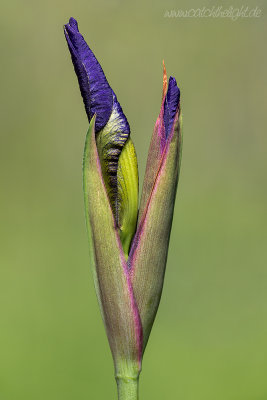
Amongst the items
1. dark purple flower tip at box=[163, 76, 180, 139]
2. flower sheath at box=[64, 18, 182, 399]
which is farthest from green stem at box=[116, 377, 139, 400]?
dark purple flower tip at box=[163, 76, 180, 139]

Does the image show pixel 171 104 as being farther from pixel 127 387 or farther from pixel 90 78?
pixel 127 387

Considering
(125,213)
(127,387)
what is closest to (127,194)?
(125,213)

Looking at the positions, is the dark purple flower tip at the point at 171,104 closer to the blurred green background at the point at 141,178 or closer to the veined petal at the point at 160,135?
the veined petal at the point at 160,135

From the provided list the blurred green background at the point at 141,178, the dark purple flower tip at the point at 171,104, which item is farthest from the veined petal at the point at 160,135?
the blurred green background at the point at 141,178

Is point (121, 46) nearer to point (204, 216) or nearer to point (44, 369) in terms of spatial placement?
point (204, 216)

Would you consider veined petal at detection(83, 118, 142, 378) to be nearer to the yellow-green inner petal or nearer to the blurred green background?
the yellow-green inner petal

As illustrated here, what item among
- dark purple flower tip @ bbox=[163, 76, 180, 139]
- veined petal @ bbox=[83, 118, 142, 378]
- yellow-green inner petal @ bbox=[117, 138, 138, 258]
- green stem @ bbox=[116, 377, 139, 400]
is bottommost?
green stem @ bbox=[116, 377, 139, 400]
